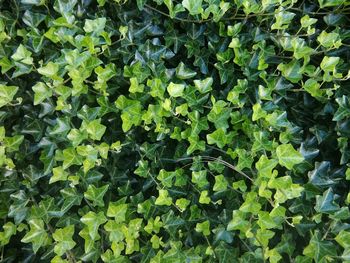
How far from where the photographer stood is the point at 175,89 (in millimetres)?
1296

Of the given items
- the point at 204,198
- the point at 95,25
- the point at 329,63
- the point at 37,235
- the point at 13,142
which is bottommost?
the point at 37,235

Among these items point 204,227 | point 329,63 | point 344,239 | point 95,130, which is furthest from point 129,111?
point 344,239

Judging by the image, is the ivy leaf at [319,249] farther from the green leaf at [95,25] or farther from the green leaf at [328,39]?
the green leaf at [95,25]

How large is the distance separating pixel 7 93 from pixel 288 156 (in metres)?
0.93

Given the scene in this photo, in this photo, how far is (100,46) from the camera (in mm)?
1414

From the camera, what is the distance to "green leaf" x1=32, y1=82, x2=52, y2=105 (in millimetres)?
1293

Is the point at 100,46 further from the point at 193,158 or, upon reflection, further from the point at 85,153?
the point at 193,158

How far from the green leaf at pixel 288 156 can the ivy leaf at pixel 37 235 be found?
83 centimetres

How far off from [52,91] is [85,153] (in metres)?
0.23

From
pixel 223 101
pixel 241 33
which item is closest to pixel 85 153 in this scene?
pixel 223 101

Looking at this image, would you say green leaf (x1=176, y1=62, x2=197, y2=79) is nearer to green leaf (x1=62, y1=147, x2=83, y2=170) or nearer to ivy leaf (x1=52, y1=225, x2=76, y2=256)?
green leaf (x1=62, y1=147, x2=83, y2=170)

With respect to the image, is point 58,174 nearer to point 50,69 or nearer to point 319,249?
point 50,69

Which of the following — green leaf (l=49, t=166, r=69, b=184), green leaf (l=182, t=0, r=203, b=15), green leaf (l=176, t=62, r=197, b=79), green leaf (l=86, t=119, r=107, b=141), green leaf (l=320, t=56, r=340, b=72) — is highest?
green leaf (l=182, t=0, r=203, b=15)

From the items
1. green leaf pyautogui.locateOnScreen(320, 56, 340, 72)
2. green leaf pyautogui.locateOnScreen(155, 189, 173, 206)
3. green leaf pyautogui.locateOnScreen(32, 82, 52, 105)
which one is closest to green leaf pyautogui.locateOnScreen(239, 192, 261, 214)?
green leaf pyautogui.locateOnScreen(155, 189, 173, 206)
